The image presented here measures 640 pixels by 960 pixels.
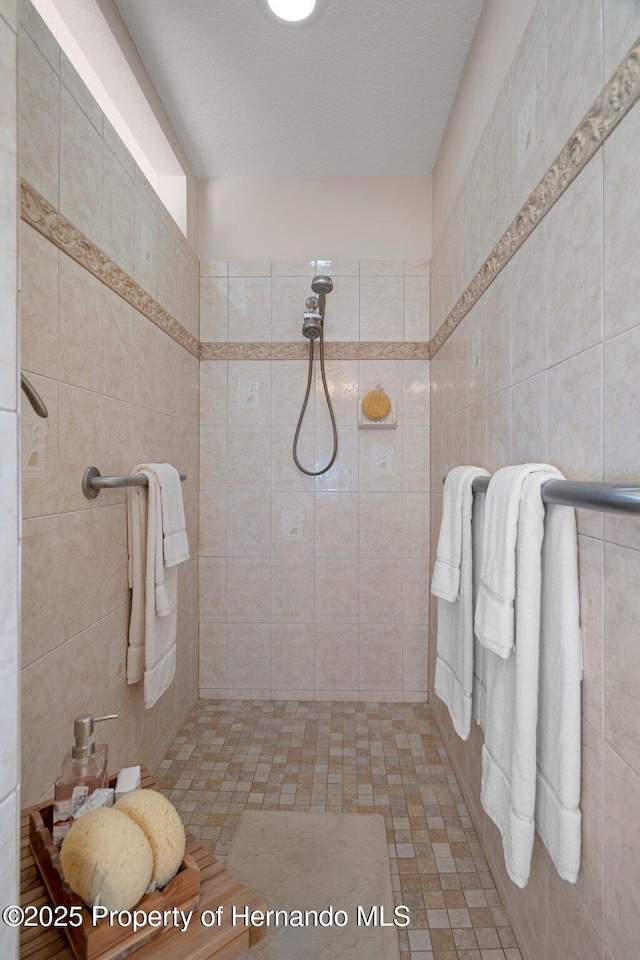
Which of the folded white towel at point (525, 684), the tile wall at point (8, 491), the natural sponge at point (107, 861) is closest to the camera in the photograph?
the tile wall at point (8, 491)

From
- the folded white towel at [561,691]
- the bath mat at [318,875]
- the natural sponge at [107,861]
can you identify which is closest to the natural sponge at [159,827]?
the natural sponge at [107,861]

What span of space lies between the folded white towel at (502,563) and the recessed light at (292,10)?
153 centimetres

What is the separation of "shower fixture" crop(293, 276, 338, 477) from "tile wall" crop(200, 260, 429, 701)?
0.05 metres

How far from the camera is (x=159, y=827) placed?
2.00ft

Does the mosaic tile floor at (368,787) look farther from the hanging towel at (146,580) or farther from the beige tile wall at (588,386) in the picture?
the hanging towel at (146,580)

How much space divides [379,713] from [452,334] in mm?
1691

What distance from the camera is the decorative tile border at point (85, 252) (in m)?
1.00

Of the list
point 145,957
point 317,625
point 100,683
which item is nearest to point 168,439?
point 100,683

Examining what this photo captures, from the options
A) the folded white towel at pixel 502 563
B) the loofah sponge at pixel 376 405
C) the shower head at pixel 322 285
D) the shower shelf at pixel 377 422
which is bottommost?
the folded white towel at pixel 502 563

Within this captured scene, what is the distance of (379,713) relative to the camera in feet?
6.94

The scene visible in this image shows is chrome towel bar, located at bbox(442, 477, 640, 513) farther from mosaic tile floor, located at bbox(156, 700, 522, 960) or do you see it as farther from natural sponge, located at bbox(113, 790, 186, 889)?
mosaic tile floor, located at bbox(156, 700, 522, 960)

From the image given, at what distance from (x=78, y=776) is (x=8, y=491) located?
0.55 metres

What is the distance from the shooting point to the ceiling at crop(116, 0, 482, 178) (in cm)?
144

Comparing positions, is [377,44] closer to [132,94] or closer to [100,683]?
[132,94]
